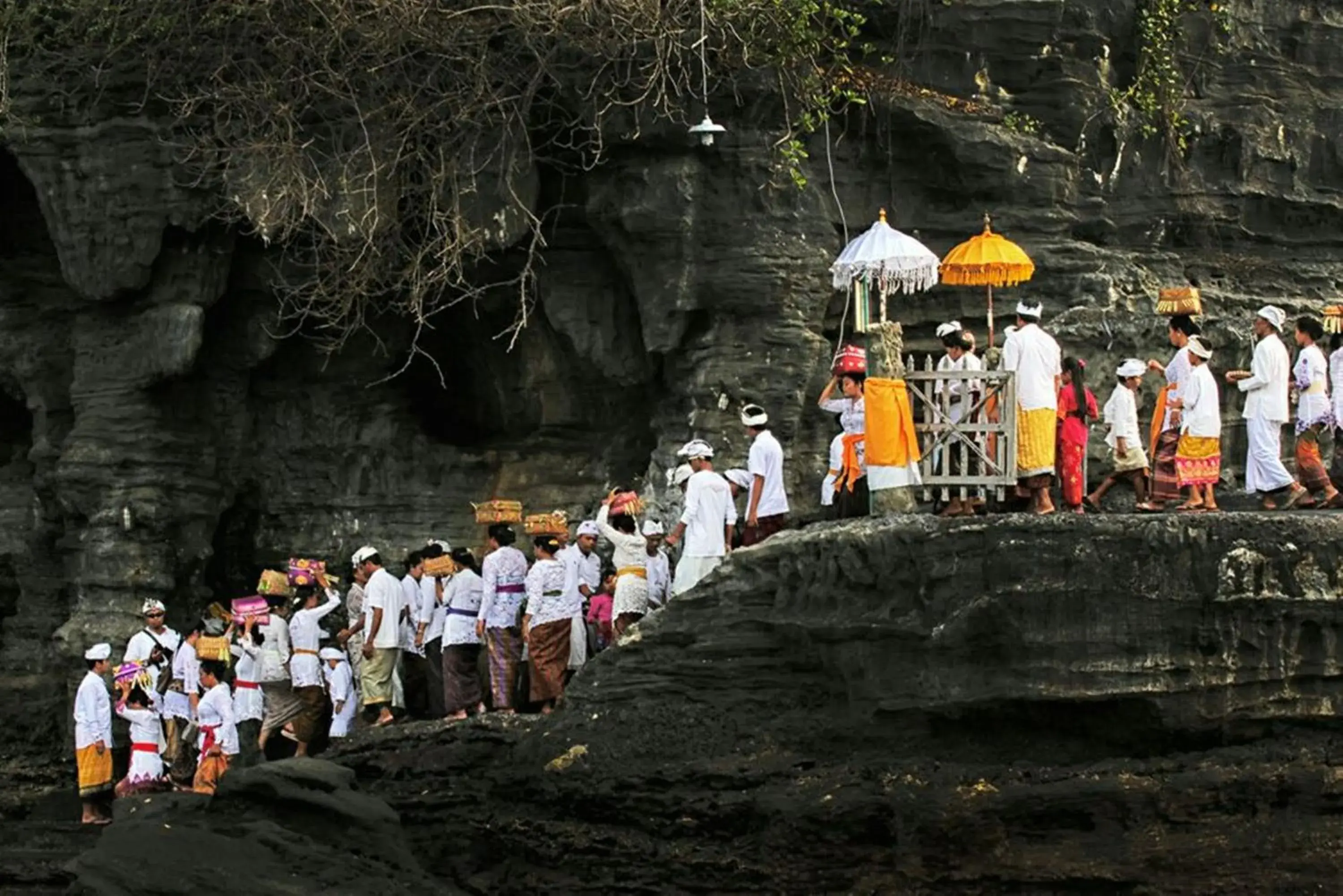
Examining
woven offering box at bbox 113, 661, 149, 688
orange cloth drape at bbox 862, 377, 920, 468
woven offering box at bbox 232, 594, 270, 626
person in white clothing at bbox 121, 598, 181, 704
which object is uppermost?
orange cloth drape at bbox 862, 377, 920, 468

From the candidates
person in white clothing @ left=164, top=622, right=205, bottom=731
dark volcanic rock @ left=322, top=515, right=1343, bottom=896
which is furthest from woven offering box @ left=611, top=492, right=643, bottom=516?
person in white clothing @ left=164, top=622, right=205, bottom=731

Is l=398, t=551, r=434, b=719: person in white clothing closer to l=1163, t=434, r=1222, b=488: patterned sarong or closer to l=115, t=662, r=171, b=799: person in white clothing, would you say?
l=115, t=662, r=171, b=799: person in white clothing

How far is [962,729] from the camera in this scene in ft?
56.5

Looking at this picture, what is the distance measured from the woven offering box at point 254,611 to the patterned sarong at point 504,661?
2.45 meters

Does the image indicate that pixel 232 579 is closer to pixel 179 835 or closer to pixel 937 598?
pixel 179 835

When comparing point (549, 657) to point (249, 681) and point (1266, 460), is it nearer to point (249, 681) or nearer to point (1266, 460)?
point (249, 681)

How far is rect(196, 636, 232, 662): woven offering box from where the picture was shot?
2108cm

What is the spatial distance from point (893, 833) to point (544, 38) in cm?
830

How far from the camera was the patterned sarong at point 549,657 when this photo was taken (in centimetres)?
1902

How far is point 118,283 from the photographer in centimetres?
2239

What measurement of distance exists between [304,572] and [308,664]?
1023mm

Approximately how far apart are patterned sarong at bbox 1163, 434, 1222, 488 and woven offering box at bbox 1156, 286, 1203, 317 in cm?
106

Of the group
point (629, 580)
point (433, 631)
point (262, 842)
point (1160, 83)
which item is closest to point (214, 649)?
point (433, 631)

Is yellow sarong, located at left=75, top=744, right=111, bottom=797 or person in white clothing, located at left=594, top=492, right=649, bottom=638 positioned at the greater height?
person in white clothing, located at left=594, top=492, right=649, bottom=638
